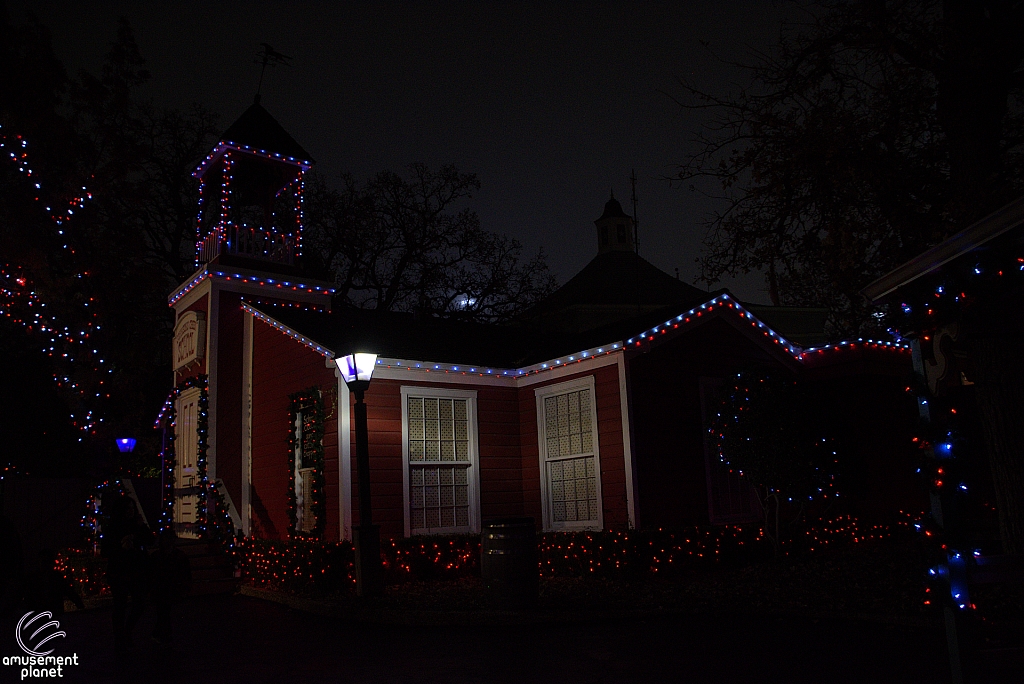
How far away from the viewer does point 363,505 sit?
36.2 feet

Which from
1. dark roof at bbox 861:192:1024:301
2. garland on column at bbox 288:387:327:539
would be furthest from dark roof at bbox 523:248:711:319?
dark roof at bbox 861:192:1024:301

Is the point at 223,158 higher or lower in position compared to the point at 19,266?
higher

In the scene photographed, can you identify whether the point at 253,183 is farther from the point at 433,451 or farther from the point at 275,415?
the point at 433,451

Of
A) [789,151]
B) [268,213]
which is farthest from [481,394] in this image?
[268,213]

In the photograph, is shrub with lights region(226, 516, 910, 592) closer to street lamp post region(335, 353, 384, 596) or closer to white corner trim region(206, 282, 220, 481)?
street lamp post region(335, 353, 384, 596)

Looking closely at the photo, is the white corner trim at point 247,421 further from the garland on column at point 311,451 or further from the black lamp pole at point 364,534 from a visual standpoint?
the black lamp pole at point 364,534

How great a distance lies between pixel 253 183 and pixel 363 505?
10.8 m

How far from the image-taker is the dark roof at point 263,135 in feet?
58.3

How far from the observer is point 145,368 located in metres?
25.1

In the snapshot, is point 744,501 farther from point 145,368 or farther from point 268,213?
point 145,368

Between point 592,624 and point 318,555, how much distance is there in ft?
15.7

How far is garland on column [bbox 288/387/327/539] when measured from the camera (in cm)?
1332

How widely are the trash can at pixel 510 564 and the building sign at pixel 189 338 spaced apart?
9455mm

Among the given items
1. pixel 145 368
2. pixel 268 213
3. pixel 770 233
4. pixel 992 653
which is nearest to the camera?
pixel 992 653
